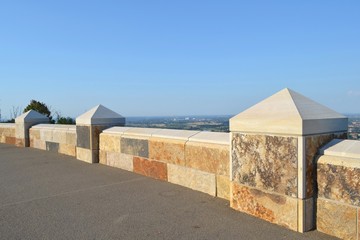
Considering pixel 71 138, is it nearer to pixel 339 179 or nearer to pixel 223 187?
pixel 223 187

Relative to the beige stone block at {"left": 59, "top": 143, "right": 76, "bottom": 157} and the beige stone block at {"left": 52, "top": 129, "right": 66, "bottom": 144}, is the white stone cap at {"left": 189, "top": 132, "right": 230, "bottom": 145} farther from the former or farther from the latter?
the beige stone block at {"left": 52, "top": 129, "right": 66, "bottom": 144}

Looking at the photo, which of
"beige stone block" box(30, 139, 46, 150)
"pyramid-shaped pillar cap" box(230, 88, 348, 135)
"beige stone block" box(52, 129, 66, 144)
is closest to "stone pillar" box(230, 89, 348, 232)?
"pyramid-shaped pillar cap" box(230, 88, 348, 135)

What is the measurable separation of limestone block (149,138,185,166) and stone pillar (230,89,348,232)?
1361mm

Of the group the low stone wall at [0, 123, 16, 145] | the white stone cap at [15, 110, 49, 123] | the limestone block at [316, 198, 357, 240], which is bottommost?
the limestone block at [316, 198, 357, 240]

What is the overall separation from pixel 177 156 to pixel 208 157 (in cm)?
74

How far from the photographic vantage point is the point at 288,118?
3.45m

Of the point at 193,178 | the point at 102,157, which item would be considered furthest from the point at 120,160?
the point at 193,178

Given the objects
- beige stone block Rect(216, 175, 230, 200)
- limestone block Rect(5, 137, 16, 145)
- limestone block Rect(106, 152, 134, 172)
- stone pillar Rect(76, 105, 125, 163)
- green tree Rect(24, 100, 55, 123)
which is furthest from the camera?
green tree Rect(24, 100, 55, 123)

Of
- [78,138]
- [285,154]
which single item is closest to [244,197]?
[285,154]

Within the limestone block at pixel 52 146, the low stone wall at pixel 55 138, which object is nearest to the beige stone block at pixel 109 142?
the low stone wall at pixel 55 138

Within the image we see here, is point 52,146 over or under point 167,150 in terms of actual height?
under

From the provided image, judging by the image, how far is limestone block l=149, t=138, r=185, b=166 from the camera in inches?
209

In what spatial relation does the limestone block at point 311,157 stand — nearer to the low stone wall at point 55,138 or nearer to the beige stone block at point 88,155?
the beige stone block at point 88,155

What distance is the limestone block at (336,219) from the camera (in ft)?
10.2
